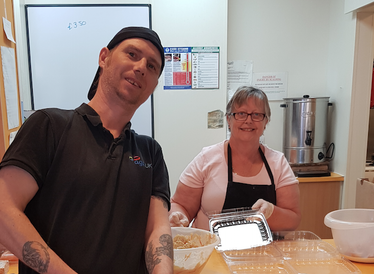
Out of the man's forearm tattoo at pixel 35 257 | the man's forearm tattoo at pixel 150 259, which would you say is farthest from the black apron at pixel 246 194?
the man's forearm tattoo at pixel 35 257

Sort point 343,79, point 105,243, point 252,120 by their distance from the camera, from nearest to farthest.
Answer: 1. point 105,243
2. point 252,120
3. point 343,79

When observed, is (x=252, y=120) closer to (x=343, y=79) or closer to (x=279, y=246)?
(x=279, y=246)

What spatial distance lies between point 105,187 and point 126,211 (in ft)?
0.35

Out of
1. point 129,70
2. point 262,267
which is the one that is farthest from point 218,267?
point 129,70

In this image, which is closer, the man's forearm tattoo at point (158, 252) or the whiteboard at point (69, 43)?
the man's forearm tattoo at point (158, 252)

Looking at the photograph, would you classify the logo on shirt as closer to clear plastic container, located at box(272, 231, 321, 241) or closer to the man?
the man

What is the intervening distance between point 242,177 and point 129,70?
3.10 ft

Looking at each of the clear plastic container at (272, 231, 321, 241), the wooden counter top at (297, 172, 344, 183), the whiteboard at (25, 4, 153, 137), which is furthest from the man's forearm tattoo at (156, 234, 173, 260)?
the wooden counter top at (297, 172, 344, 183)

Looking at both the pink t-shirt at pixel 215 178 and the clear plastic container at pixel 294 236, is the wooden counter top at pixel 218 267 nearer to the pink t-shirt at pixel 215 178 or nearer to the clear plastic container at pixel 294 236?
the clear plastic container at pixel 294 236

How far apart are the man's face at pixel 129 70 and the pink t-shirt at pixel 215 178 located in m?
0.75

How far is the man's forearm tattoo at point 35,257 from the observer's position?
664mm

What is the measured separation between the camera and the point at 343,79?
258cm

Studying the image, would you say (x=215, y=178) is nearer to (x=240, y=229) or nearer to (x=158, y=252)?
(x=240, y=229)

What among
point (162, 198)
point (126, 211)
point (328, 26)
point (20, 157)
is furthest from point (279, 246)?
point (328, 26)
